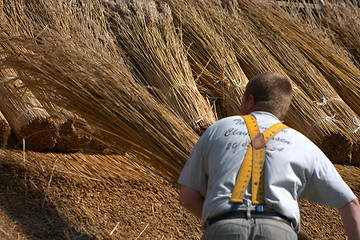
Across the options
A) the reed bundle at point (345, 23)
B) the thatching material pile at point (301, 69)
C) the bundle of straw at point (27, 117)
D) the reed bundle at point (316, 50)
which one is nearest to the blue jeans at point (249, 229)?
the bundle of straw at point (27, 117)

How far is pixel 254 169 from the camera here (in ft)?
4.95

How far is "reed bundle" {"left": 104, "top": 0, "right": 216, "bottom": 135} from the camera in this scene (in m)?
2.75

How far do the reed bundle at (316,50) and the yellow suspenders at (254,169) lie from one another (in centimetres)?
203

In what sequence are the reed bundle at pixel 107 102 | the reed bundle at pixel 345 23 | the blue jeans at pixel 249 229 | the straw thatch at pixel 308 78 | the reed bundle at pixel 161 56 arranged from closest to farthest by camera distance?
the blue jeans at pixel 249 229, the reed bundle at pixel 107 102, the reed bundle at pixel 161 56, the straw thatch at pixel 308 78, the reed bundle at pixel 345 23

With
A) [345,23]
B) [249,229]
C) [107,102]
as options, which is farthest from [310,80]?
[249,229]

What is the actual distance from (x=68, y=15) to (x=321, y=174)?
1889 mm

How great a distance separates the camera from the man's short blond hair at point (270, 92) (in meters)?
1.68

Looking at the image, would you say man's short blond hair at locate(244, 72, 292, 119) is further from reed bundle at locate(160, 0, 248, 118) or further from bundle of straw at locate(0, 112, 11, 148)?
reed bundle at locate(160, 0, 248, 118)

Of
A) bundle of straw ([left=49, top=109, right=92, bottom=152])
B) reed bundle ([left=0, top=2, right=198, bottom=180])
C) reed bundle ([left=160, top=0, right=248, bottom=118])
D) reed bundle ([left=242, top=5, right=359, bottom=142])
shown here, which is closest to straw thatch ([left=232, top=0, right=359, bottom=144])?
reed bundle ([left=242, top=5, right=359, bottom=142])

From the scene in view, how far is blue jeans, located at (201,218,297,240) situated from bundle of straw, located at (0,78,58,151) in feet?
3.60

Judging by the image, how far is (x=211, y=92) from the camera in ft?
10.3

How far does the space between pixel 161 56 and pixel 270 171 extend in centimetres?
163

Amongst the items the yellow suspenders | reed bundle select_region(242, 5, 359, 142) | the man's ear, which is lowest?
reed bundle select_region(242, 5, 359, 142)

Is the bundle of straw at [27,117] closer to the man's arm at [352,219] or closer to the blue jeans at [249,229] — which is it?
the blue jeans at [249,229]
